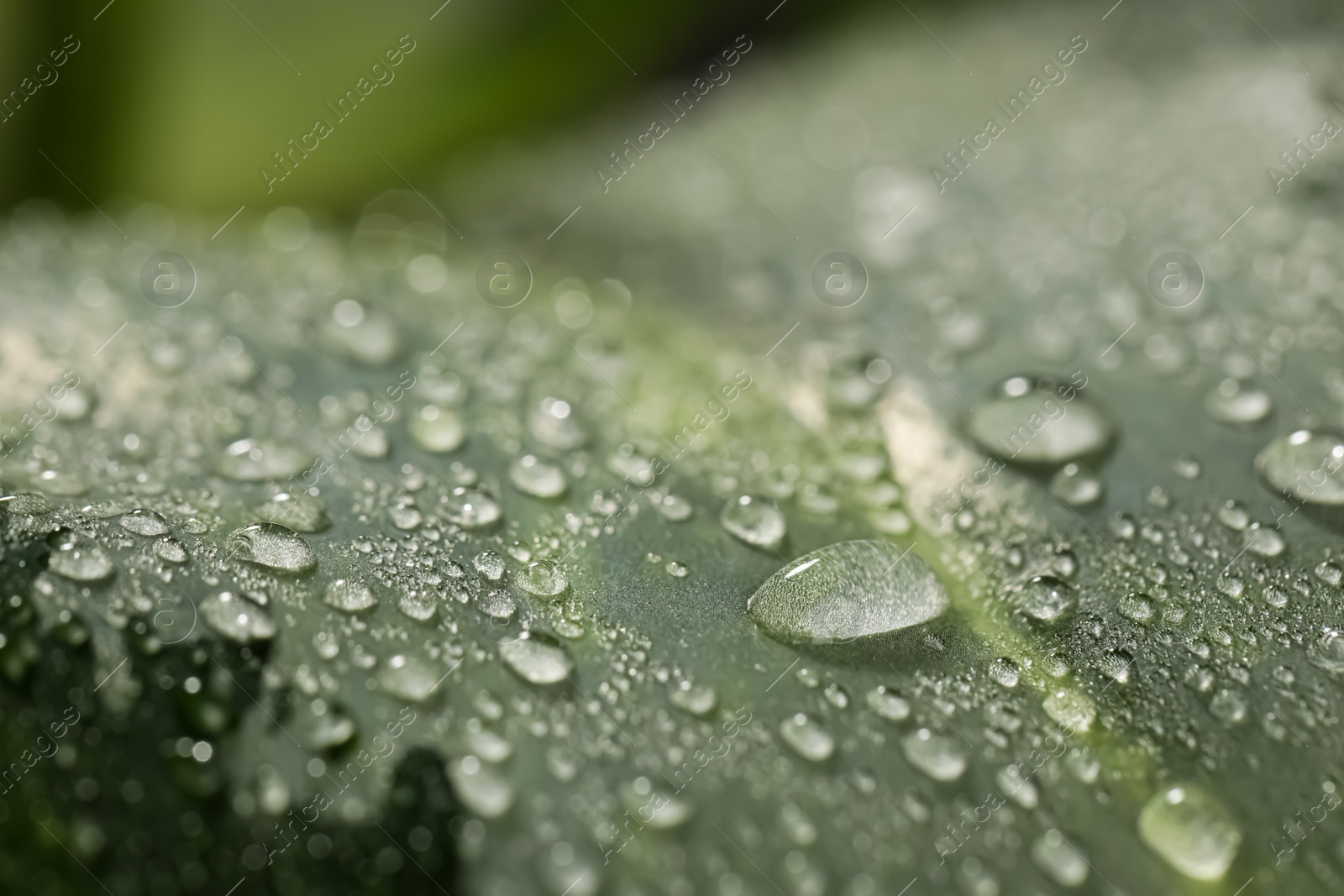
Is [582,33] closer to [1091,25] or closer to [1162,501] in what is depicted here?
[1091,25]

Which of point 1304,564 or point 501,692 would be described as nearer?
point 501,692

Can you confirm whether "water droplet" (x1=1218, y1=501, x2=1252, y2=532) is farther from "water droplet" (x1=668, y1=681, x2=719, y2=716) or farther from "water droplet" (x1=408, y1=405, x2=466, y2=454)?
"water droplet" (x1=408, y1=405, x2=466, y2=454)

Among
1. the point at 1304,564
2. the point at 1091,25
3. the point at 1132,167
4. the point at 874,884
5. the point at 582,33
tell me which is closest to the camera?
the point at 874,884

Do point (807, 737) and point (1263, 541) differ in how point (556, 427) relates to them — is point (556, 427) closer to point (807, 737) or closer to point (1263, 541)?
point (807, 737)

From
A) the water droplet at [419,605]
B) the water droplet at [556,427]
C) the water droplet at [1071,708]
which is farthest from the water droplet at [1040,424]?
the water droplet at [419,605]

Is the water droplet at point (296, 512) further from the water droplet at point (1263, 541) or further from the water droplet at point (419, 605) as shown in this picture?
the water droplet at point (1263, 541)

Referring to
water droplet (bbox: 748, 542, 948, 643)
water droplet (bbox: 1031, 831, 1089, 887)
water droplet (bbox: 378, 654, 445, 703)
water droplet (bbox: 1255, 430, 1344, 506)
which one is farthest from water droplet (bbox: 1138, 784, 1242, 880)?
water droplet (bbox: 378, 654, 445, 703)

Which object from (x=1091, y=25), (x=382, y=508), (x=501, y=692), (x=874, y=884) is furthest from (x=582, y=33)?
(x=874, y=884)
